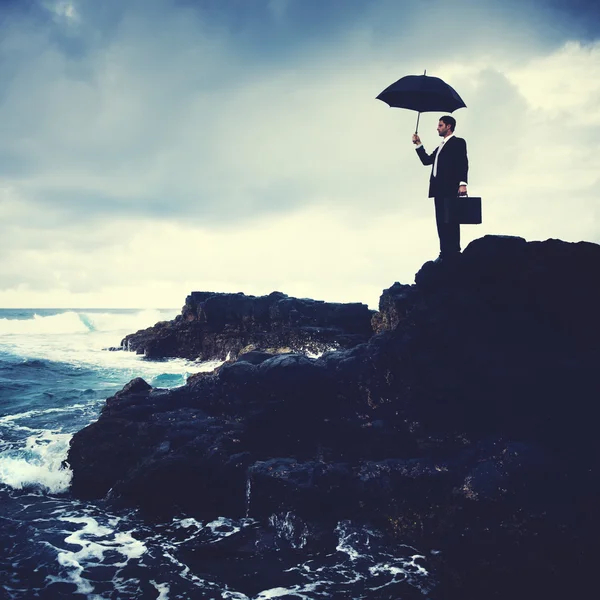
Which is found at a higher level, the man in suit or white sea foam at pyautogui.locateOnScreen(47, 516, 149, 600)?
the man in suit

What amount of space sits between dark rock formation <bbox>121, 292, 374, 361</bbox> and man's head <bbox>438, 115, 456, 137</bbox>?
1184cm

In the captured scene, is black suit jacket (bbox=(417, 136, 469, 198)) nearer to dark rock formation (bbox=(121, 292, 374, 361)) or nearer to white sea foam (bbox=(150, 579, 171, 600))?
white sea foam (bbox=(150, 579, 171, 600))

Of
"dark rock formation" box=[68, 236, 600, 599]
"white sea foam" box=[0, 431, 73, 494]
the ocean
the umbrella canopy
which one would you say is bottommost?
the ocean

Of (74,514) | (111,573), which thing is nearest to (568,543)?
(111,573)

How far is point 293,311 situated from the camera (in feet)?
78.8

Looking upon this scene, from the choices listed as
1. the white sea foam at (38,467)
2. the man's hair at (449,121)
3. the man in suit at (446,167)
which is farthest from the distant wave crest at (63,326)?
the man's hair at (449,121)

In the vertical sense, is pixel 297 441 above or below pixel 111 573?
above

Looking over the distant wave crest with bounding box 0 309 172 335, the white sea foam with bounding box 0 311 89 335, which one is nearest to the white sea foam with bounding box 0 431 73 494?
the distant wave crest with bounding box 0 309 172 335

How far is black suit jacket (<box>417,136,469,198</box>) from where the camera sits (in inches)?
277

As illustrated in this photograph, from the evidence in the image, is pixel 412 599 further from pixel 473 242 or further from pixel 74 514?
pixel 74 514

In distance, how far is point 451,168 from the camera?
7.08 m

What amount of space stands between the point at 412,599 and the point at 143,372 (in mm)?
21021

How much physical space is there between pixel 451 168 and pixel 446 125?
2.62ft

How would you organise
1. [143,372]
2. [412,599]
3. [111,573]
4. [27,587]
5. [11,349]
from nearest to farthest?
[412,599]
[27,587]
[111,573]
[143,372]
[11,349]
